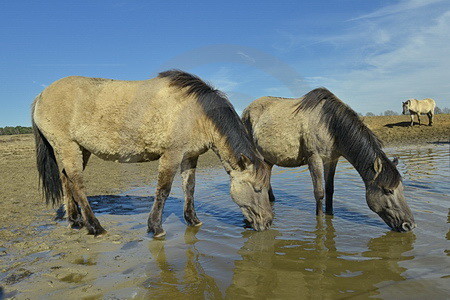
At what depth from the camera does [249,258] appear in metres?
3.89

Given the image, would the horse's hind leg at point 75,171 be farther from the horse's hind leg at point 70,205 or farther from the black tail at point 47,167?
the black tail at point 47,167

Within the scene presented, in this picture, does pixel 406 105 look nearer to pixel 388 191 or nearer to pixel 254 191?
pixel 388 191

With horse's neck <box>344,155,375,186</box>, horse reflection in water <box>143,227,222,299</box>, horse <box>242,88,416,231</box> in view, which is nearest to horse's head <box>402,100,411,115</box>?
horse <box>242,88,416,231</box>

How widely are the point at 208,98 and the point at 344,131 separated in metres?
2.64

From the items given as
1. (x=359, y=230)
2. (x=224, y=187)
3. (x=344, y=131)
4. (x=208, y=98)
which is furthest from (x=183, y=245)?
A: (x=224, y=187)

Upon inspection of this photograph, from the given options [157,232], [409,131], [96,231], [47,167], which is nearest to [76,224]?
[96,231]

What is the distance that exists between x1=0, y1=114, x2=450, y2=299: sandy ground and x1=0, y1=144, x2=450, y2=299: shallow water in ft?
0.36

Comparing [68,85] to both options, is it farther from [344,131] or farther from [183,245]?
[344,131]

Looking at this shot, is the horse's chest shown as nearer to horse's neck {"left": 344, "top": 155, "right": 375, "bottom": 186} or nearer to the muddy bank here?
horse's neck {"left": 344, "top": 155, "right": 375, "bottom": 186}

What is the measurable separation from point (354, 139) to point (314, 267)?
111 inches

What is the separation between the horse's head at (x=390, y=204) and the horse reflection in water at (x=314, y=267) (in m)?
0.21

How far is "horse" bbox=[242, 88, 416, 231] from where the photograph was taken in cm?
499

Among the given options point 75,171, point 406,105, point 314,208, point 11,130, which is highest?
point 11,130

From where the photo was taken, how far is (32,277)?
3.50m
